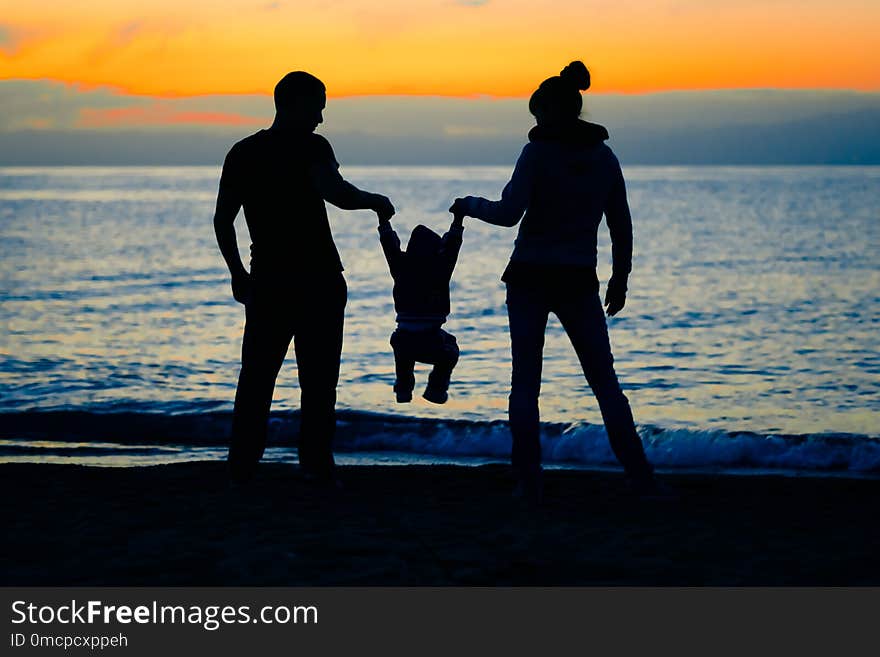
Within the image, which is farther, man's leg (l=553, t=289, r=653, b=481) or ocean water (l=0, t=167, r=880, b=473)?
ocean water (l=0, t=167, r=880, b=473)

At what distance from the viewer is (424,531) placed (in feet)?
16.5

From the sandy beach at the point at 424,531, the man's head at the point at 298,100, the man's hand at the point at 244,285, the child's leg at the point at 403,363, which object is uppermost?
the man's head at the point at 298,100

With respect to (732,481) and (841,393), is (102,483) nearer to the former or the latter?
(732,481)

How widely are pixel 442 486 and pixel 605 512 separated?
1153 millimetres

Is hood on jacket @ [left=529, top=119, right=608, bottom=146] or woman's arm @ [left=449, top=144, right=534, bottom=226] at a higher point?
hood on jacket @ [left=529, top=119, right=608, bottom=146]

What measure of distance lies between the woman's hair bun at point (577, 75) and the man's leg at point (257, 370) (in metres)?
1.84

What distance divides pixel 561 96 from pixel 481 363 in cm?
950

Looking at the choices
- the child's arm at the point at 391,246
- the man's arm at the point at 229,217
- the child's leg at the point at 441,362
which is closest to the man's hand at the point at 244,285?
the man's arm at the point at 229,217

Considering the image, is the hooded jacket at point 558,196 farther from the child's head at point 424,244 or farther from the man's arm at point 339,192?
the man's arm at point 339,192

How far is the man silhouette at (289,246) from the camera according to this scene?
17.4 ft

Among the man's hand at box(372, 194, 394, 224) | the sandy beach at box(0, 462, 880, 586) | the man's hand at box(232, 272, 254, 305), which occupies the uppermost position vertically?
the man's hand at box(372, 194, 394, 224)

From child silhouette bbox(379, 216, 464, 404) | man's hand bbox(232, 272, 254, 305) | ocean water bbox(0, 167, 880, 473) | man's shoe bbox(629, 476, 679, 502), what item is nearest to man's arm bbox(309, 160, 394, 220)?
child silhouette bbox(379, 216, 464, 404)

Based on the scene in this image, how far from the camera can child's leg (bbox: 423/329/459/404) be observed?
545cm

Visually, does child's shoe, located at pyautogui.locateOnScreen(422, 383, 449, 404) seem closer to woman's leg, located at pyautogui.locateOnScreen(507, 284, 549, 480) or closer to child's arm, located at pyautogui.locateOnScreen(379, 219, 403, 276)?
woman's leg, located at pyautogui.locateOnScreen(507, 284, 549, 480)
